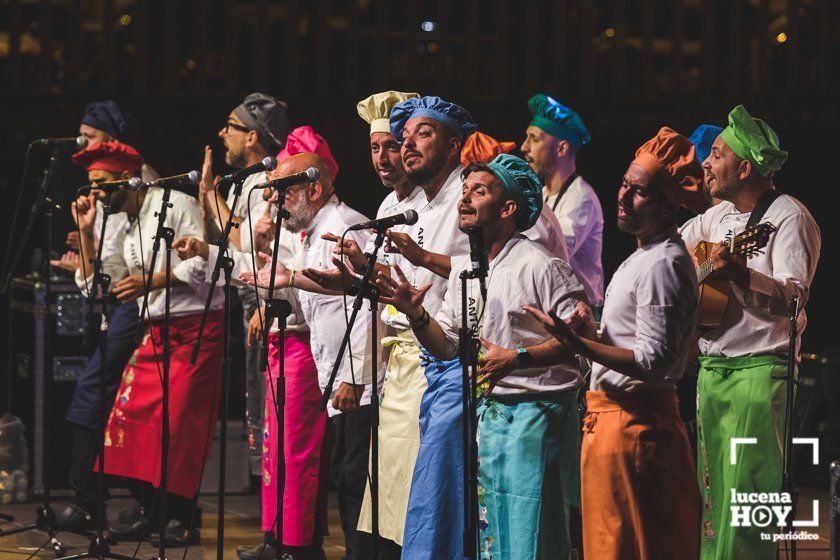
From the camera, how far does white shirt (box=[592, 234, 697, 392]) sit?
12.2ft

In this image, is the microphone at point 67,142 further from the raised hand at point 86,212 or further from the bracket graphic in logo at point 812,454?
the bracket graphic in logo at point 812,454

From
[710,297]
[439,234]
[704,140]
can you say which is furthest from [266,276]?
[704,140]

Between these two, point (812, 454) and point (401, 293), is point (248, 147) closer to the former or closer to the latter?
point (401, 293)

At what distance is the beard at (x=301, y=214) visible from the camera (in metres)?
5.67

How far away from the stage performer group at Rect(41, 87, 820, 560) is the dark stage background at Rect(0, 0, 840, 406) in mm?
2546

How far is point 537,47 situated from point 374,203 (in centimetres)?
164

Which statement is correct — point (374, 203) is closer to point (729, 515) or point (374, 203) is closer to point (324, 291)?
point (324, 291)

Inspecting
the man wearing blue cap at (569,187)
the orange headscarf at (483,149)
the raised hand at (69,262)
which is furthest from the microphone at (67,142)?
the man wearing blue cap at (569,187)

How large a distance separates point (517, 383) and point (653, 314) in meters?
0.59

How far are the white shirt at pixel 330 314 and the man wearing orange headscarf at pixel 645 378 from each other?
154 cm

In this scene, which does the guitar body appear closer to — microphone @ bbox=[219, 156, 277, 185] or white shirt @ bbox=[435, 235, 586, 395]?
white shirt @ bbox=[435, 235, 586, 395]

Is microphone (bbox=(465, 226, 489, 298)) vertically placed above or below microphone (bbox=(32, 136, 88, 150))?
below

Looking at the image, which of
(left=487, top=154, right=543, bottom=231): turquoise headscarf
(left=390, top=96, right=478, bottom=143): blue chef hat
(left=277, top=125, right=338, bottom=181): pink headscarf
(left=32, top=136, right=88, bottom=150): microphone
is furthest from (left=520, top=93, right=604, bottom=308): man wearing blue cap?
(left=32, top=136, right=88, bottom=150): microphone

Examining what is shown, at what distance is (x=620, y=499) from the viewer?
384 cm
